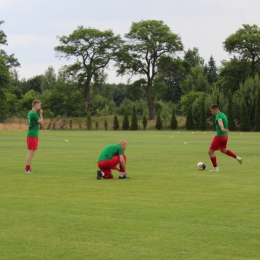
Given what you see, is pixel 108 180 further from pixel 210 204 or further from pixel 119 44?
pixel 119 44

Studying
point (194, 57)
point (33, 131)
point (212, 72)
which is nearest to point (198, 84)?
point (212, 72)

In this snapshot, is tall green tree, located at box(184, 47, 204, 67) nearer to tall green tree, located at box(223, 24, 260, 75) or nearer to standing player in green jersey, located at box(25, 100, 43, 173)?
tall green tree, located at box(223, 24, 260, 75)

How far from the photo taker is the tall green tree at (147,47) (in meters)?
94.1

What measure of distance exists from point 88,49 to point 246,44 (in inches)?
1017

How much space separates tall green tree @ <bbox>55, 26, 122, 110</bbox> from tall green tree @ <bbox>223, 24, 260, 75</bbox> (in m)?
18.9

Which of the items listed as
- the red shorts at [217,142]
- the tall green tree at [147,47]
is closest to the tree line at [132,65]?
the tall green tree at [147,47]

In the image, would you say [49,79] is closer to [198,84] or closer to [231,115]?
[198,84]

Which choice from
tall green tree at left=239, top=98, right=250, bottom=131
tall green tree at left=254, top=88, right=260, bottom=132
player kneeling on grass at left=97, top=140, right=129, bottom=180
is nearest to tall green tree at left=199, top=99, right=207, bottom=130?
tall green tree at left=239, top=98, right=250, bottom=131

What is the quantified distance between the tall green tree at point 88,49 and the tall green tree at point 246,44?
18851 millimetres

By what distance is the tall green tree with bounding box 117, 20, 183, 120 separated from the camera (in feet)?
309

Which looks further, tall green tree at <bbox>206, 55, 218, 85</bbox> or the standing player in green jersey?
tall green tree at <bbox>206, 55, 218, 85</bbox>

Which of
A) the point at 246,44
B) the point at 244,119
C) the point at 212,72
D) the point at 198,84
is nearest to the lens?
the point at 244,119

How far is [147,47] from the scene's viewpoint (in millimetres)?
93688

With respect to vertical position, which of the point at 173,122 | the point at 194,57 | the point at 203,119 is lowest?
the point at 173,122
